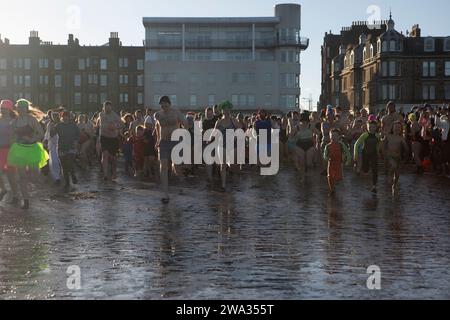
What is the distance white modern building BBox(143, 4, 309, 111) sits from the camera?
271ft

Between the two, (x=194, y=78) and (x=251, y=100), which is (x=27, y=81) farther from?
(x=251, y=100)

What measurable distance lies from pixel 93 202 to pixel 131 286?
7466 millimetres

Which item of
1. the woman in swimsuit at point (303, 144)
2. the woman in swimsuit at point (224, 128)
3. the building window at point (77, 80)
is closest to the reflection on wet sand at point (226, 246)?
the woman in swimsuit at point (224, 128)

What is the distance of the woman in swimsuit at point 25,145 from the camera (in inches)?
504

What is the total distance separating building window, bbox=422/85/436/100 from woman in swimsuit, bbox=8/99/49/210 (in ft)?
224

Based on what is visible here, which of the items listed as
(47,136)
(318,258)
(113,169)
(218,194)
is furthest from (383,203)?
(47,136)

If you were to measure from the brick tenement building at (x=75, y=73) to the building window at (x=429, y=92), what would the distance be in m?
39.1

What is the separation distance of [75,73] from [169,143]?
3615 inches

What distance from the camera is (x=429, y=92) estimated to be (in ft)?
254

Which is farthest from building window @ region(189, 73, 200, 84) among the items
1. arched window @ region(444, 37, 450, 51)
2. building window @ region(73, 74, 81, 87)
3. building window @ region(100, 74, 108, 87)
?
building window @ region(73, 74, 81, 87)

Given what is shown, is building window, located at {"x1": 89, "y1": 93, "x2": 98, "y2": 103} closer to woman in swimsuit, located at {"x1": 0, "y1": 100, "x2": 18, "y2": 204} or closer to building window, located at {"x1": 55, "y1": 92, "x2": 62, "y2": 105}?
building window, located at {"x1": 55, "y1": 92, "x2": 62, "y2": 105}

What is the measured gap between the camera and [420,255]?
318 inches

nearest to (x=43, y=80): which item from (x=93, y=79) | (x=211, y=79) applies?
(x=93, y=79)
